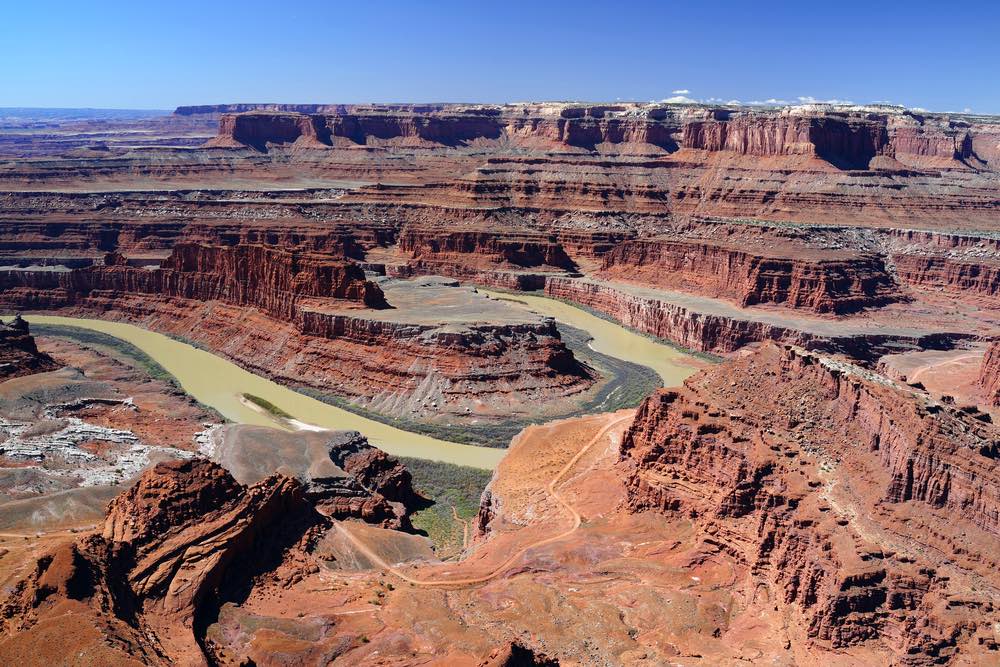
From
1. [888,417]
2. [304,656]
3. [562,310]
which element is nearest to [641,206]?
[562,310]

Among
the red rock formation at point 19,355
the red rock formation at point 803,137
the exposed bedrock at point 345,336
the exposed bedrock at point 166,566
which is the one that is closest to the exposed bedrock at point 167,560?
the exposed bedrock at point 166,566

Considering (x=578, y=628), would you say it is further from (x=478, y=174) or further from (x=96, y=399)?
(x=478, y=174)

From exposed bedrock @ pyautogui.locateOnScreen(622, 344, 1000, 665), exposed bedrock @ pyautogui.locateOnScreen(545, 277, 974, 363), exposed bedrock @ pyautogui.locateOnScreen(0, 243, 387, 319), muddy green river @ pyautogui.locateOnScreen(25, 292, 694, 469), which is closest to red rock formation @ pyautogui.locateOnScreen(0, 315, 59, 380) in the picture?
muddy green river @ pyautogui.locateOnScreen(25, 292, 694, 469)

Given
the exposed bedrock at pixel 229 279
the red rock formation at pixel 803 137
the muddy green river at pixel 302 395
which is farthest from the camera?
the red rock formation at pixel 803 137

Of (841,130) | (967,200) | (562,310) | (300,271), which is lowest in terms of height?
(562,310)

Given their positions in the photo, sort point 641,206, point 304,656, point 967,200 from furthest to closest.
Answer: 1. point 641,206
2. point 967,200
3. point 304,656

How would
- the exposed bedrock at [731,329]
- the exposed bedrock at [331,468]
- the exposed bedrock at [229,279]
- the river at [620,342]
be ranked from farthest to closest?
1. the river at [620,342]
2. the exposed bedrock at [731,329]
3. the exposed bedrock at [229,279]
4. the exposed bedrock at [331,468]

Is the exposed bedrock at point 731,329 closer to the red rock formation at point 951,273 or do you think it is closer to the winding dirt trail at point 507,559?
the red rock formation at point 951,273

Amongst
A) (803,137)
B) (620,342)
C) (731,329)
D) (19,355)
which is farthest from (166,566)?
(803,137)
